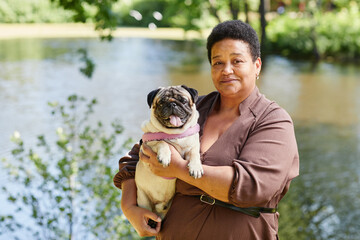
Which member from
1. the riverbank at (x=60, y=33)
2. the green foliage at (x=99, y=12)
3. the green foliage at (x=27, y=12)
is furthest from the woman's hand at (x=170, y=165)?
the green foliage at (x=27, y=12)

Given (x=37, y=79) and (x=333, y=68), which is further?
(x=333, y=68)

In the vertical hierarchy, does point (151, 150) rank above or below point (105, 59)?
above

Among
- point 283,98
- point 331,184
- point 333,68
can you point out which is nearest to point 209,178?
point 331,184

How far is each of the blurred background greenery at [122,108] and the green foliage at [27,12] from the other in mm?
9330

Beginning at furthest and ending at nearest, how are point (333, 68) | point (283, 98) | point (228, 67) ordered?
point (333, 68)
point (283, 98)
point (228, 67)

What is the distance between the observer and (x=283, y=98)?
14117mm

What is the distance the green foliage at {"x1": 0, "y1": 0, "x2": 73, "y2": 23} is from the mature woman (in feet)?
116

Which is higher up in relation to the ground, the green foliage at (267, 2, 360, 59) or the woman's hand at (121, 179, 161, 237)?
the woman's hand at (121, 179, 161, 237)

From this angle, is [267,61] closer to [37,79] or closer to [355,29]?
[355,29]

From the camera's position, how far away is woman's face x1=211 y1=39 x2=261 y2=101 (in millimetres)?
2271

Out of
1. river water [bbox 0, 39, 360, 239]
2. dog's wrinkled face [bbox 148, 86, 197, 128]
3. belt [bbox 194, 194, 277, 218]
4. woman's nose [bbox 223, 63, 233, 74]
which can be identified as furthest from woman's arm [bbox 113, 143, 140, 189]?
river water [bbox 0, 39, 360, 239]

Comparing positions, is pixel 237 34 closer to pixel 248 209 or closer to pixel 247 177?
pixel 247 177

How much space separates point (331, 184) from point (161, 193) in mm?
6404

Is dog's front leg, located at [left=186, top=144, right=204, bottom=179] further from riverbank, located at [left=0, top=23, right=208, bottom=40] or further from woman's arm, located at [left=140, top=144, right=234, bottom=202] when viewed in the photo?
riverbank, located at [left=0, top=23, right=208, bottom=40]
